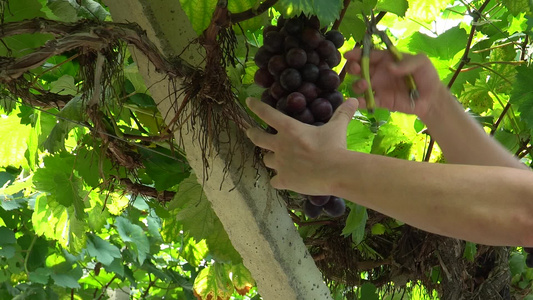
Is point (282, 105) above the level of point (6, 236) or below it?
above

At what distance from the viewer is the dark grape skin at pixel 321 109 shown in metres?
0.82

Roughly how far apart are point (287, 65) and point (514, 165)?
0.41m

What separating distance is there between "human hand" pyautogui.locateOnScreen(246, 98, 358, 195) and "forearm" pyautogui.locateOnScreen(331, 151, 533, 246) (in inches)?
0.9

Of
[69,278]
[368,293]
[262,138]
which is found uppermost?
[262,138]

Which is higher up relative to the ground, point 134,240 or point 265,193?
point 265,193

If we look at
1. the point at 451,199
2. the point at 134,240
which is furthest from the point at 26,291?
the point at 451,199

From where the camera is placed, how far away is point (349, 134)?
54.6 inches

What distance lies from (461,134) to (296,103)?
346 mm

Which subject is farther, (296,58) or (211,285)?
(211,285)

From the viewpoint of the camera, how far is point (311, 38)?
2.72 ft

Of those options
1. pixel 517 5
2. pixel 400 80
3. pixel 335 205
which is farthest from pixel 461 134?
pixel 517 5

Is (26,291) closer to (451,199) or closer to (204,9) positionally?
(204,9)

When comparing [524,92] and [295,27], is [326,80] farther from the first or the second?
[524,92]

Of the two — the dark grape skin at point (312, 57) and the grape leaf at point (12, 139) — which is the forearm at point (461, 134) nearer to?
the dark grape skin at point (312, 57)
